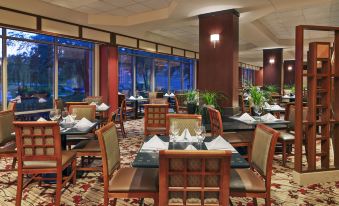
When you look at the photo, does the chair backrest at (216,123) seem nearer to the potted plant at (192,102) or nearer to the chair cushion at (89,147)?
the potted plant at (192,102)

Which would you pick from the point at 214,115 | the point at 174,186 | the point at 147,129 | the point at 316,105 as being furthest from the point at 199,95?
the point at 174,186

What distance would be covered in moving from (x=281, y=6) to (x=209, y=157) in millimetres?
4881

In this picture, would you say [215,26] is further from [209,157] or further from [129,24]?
[209,157]

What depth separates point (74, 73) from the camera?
8383 mm

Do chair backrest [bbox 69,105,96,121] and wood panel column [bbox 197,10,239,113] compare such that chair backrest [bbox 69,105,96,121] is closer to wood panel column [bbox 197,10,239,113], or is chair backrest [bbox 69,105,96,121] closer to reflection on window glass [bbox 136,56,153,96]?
wood panel column [bbox 197,10,239,113]

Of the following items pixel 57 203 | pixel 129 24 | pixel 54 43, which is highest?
pixel 129 24

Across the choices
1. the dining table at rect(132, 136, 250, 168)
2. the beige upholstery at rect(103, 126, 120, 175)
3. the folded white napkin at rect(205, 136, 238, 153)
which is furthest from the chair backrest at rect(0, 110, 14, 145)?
the folded white napkin at rect(205, 136, 238, 153)

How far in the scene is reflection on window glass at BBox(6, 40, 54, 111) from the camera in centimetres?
642

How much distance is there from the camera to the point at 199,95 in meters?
5.96

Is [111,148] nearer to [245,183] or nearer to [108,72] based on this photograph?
[245,183]

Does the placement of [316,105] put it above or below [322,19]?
below

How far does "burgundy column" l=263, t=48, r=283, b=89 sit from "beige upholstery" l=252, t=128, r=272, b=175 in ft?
35.1

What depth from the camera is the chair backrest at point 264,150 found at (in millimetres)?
2182

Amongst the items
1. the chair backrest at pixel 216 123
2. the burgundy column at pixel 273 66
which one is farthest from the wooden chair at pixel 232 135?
the burgundy column at pixel 273 66
